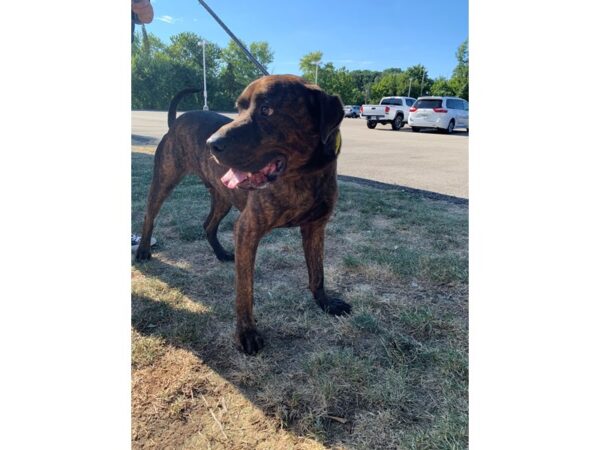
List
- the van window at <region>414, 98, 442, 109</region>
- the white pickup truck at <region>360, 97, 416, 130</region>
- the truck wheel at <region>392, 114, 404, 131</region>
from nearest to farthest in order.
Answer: the van window at <region>414, 98, 442, 109</region>, the white pickup truck at <region>360, 97, 416, 130</region>, the truck wheel at <region>392, 114, 404, 131</region>

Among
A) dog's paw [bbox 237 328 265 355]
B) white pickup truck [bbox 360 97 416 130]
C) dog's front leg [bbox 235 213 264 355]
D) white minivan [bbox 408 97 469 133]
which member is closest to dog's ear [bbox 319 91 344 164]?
dog's front leg [bbox 235 213 264 355]

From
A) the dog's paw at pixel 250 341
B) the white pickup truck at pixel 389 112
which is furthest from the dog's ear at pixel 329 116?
the white pickup truck at pixel 389 112

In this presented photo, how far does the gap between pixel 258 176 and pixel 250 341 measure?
0.86 m

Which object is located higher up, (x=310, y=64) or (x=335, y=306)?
(x=310, y=64)

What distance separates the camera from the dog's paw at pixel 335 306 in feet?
7.71

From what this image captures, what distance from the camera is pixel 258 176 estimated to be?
1708 mm

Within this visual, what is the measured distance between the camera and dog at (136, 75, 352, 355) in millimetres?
1650

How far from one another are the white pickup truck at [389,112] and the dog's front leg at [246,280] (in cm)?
1624

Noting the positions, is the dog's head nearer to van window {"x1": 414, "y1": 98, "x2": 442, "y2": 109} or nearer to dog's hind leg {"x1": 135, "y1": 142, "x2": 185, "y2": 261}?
dog's hind leg {"x1": 135, "y1": 142, "x2": 185, "y2": 261}

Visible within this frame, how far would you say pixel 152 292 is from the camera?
2.57 m

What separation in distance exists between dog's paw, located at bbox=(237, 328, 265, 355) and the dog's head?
78 cm

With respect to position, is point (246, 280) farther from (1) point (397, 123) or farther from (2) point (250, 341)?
(1) point (397, 123)

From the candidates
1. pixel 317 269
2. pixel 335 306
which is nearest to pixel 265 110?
pixel 317 269

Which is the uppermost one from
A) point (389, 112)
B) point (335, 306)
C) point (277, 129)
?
point (389, 112)
